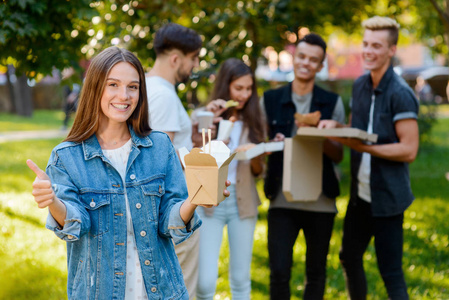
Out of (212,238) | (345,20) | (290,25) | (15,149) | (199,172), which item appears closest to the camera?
(199,172)

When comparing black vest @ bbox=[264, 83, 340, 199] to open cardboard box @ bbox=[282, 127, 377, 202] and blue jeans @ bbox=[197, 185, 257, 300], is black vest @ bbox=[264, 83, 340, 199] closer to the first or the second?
open cardboard box @ bbox=[282, 127, 377, 202]

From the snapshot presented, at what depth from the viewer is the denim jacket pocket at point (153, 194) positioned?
2.36m

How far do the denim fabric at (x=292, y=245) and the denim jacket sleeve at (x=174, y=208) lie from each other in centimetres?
139

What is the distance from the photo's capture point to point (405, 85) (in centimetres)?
360

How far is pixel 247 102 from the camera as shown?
3777mm

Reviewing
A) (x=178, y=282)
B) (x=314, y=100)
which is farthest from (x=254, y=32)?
(x=178, y=282)

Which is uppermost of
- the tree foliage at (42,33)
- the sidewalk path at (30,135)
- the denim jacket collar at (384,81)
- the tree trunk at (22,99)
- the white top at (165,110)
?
the tree foliage at (42,33)

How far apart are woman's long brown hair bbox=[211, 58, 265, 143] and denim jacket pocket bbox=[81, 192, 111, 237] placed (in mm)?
1591

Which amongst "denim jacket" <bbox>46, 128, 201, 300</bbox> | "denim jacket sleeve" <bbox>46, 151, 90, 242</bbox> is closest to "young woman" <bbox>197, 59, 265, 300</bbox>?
"denim jacket" <bbox>46, 128, 201, 300</bbox>

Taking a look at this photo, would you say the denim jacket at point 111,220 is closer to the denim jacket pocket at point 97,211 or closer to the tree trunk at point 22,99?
the denim jacket pocket at point 97,211

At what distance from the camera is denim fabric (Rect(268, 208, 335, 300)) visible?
3.69 metres

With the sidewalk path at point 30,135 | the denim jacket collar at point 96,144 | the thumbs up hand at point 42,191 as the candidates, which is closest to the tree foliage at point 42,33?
the denim jacket collar at point 96,144

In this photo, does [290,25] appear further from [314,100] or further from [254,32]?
[314,100]

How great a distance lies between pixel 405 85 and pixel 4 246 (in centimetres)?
452
